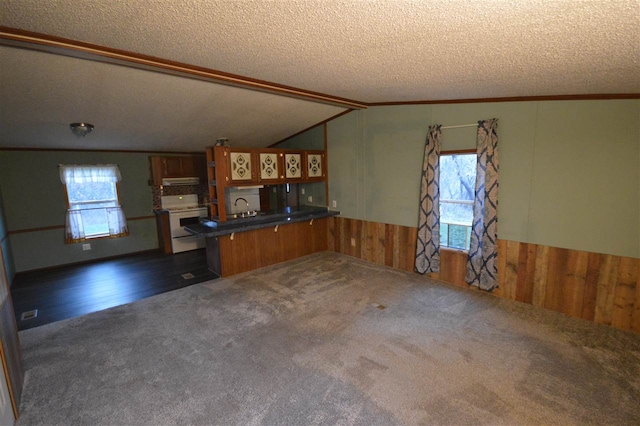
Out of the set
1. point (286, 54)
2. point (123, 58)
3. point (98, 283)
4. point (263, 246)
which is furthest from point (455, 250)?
point (98, 283)

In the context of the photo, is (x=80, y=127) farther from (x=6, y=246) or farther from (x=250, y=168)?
(x=6, y=246)

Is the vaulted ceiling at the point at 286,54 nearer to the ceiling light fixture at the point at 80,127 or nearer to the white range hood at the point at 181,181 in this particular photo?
the ceiling light fixture at the point at 80,127

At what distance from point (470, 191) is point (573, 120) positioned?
120cm

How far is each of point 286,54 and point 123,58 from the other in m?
1.29

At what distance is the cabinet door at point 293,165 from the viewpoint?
16.1 ft

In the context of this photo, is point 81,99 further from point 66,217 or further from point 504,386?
point 504,386

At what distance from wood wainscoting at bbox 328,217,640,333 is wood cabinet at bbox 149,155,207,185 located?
15.4 ft

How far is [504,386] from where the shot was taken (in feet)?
6.58

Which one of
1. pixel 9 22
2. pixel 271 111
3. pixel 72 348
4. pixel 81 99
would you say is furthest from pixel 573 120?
pixel 72 348

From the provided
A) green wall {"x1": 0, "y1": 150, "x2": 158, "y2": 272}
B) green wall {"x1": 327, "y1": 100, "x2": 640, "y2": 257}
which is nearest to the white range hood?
green wall {"x1": 0, "y1": 150, "x2": 158, "y2": 272}

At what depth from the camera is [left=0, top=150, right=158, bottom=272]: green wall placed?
4648 mm

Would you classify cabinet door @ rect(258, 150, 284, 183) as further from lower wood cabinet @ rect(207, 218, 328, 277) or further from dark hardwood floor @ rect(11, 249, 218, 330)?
dark hardwood floor @ rect(11, 249, 218, 330)

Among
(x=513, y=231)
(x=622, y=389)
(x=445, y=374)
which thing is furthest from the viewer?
(x=513, y=231)

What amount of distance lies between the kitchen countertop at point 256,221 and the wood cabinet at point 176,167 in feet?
5.94
